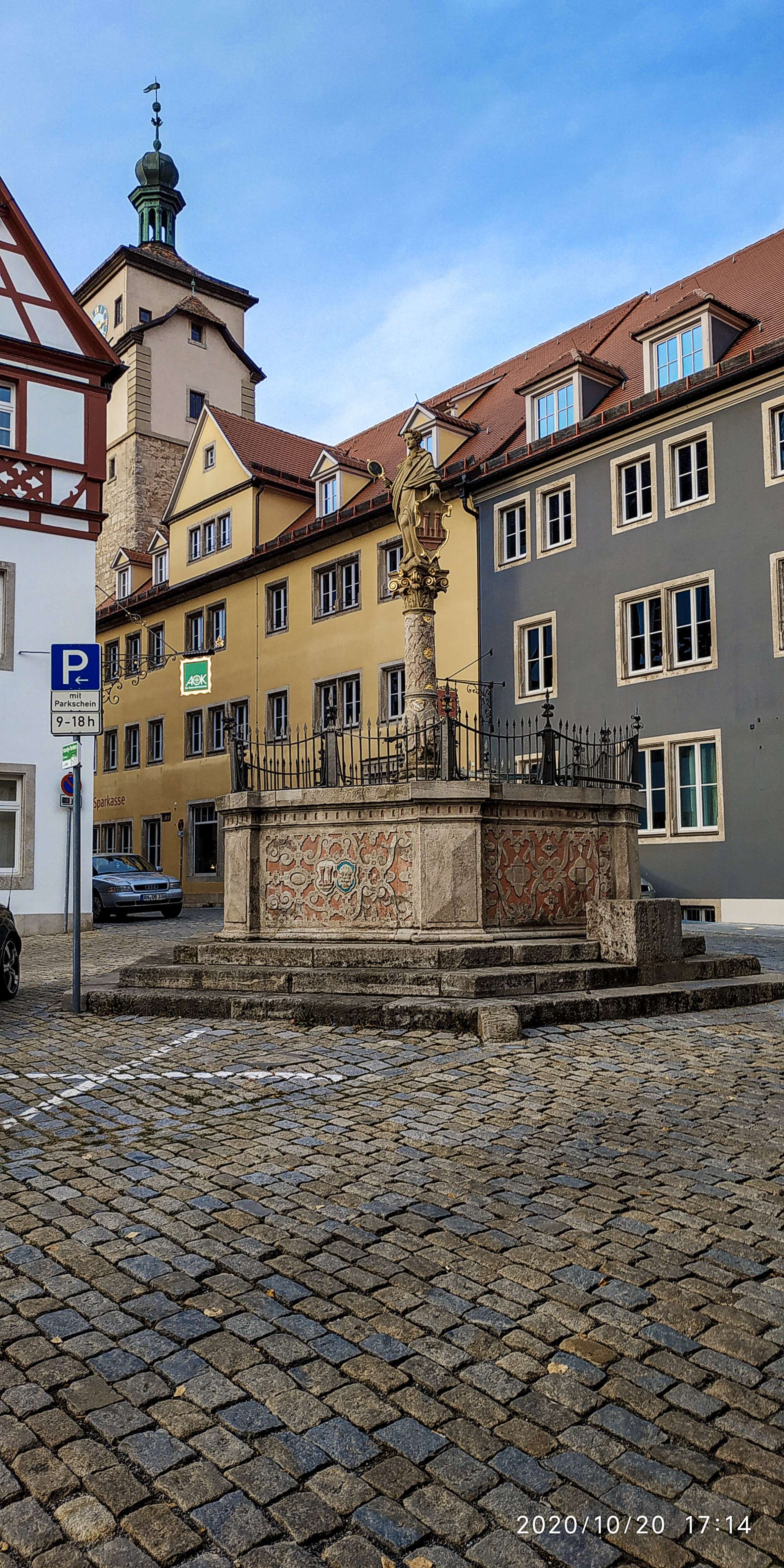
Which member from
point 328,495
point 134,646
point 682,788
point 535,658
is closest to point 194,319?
point 134,646

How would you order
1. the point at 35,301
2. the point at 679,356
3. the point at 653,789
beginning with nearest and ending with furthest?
the point at 35,301
the point at 653,789
the point at 679,356

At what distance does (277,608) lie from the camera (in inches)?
1340

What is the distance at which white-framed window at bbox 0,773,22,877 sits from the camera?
20344mm

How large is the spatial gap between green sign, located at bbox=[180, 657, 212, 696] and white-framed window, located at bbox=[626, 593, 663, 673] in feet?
32.4

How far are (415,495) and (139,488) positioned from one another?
111 feet

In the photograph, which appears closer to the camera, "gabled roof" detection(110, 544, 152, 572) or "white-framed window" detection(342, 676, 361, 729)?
"white-framed window" detection(342, 676, 361, 729)

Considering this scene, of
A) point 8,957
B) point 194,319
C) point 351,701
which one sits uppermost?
point 194,319

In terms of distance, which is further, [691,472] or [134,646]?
[134,646]

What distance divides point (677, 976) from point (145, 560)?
36.2m

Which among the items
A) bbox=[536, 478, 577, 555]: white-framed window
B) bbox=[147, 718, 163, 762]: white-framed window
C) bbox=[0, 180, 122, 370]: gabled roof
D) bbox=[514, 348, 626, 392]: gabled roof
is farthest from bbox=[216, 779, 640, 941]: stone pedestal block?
bbox=[147, 718, 163, 762]: white-framed window

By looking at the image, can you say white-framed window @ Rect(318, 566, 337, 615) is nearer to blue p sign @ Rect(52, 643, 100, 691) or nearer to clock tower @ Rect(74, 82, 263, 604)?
clock tower @ Rect(74, 82, 263, 604)

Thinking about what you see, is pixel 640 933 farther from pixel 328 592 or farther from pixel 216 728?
pixel 216 728

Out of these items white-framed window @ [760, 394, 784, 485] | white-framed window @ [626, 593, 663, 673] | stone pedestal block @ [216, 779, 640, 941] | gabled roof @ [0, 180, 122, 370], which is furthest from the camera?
white-framed window @ [626, 593, 663, 673]

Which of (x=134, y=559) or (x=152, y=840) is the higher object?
(x=134, y=559)
